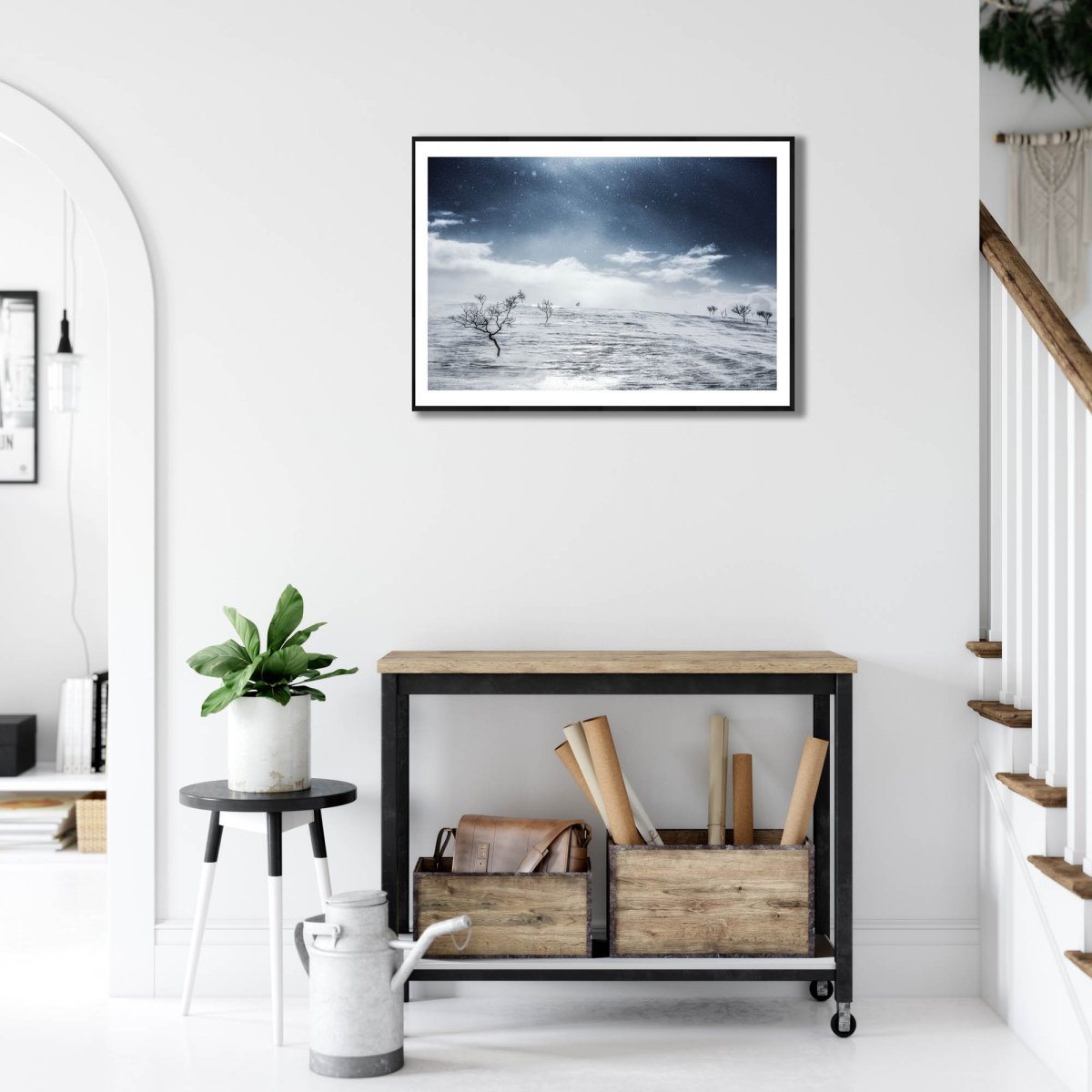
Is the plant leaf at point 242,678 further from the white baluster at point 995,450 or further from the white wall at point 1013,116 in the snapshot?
the white wall at point 1013,116

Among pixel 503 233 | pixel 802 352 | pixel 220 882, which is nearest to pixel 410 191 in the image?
pixel 503 233

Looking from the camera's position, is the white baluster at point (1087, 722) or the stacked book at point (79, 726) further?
the stacked book at point (79, 726)

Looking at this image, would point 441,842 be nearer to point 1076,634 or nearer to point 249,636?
point 249,636

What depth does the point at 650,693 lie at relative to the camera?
2.41m

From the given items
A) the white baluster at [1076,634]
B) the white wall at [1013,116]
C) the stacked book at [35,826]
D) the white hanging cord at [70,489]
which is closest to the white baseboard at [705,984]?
the white baluster at [1076,634]

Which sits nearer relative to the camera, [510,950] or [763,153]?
[510,950]

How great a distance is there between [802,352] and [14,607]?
3.09m

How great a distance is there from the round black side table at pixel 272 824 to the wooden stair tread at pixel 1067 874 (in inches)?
53.8

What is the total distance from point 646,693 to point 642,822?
343mm

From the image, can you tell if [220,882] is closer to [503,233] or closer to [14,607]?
[503,233]

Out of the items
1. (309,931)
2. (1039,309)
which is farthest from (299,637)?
(1039,309)

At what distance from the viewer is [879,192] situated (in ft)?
9.06

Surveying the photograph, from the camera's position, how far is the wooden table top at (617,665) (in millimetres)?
2398

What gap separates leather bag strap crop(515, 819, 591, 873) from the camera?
2484 millimetres
